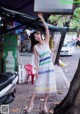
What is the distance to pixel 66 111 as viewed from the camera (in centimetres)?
564

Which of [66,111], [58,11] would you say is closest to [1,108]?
[66,111]

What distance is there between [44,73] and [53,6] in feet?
5.17

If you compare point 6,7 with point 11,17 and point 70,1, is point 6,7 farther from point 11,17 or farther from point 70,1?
point 70,1

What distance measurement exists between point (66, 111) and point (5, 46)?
5.16 metres

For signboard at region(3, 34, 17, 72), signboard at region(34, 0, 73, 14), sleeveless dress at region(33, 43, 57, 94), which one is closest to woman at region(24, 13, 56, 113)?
sleeveless dress at region(33, 43, 57, 94)

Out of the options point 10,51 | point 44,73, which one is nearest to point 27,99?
point 44,73

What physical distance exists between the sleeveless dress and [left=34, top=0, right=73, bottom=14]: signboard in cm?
86

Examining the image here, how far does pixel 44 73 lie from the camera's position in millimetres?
6090

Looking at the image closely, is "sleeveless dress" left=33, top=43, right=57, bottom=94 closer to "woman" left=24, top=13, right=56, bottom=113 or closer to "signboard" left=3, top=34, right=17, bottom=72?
"woman" left=24, top=13, right=56, bottom=113

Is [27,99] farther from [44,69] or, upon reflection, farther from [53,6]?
[53,6]

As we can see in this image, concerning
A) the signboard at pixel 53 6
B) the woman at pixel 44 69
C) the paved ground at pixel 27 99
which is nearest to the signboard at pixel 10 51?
the paved ground at pixel 27 99

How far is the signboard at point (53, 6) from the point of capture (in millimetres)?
6426

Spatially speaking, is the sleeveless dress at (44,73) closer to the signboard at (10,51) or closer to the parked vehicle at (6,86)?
the parked vehicle at (6,86)

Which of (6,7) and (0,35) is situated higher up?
(6,7)
